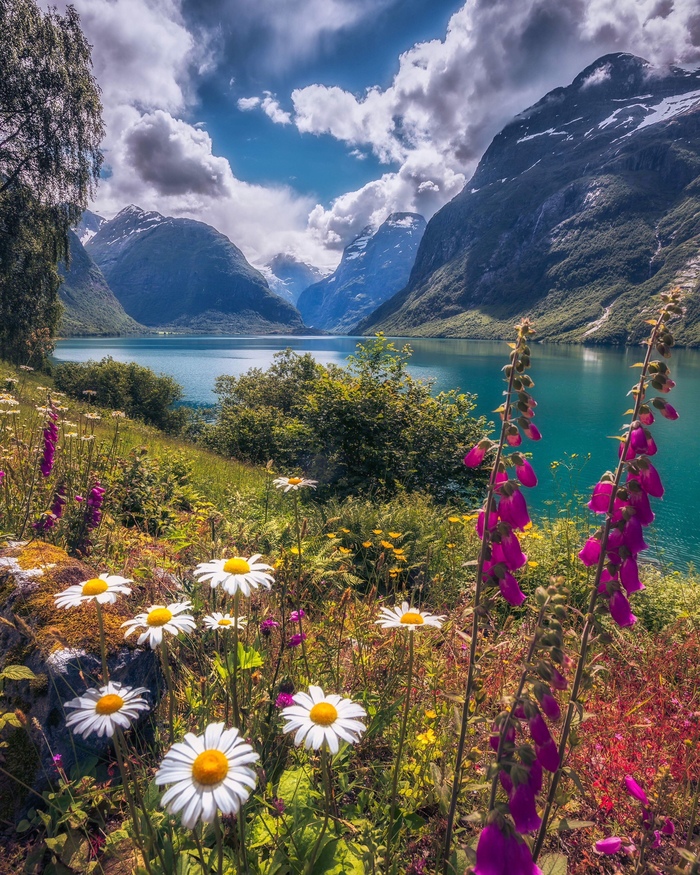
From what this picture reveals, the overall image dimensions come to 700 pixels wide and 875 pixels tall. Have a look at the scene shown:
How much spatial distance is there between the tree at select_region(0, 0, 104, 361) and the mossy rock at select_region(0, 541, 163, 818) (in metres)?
15.1

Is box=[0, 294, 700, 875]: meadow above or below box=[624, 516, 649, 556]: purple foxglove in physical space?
below

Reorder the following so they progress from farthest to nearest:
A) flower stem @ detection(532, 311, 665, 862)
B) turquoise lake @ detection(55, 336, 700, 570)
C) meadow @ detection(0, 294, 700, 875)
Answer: turquoise lake @ detection(55, 336, 700, 570) < flower stem @ detection(532, 311, 665, 862) < meadow @ detection(0, 294, 700, 875)

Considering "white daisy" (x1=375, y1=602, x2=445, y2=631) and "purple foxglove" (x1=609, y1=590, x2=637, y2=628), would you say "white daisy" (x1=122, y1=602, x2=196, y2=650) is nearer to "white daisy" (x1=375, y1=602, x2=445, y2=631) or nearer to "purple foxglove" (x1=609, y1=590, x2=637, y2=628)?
"white daisy" (x1=375, y1=602, x2=445, y2=631)

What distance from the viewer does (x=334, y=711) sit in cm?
140

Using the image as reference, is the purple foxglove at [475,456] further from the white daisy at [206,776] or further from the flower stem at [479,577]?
the white daisy at [206,776]

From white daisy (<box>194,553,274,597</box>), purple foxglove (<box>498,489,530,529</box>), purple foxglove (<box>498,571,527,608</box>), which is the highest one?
purple foxglove (<box>498,489,530,529</box>)

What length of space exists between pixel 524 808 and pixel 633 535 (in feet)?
3.15

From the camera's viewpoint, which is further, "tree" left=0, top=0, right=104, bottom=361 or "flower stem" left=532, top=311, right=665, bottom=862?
"tree" left=0, top=0, right=104, bottom=361

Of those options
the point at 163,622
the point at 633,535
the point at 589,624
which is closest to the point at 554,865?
the point at 589,624

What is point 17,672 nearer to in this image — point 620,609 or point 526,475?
point 526,475

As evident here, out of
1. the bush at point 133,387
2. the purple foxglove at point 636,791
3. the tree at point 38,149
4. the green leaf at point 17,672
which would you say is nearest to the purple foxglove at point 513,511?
the purple foxglove at point 636,791

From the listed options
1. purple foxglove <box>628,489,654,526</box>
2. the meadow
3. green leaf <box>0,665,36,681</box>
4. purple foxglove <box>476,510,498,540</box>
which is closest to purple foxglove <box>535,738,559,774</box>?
the meadow

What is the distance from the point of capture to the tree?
47.8 feet

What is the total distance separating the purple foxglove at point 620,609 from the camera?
1.60 metres
